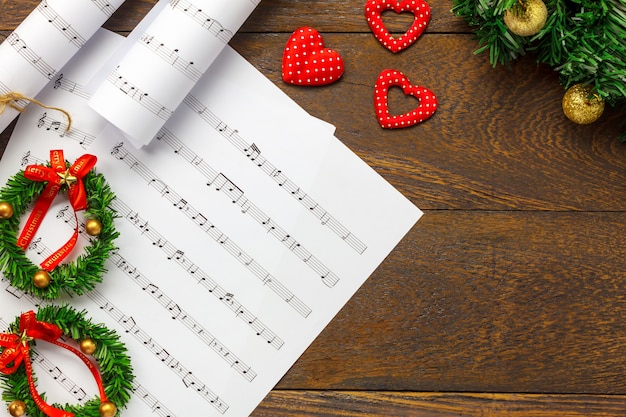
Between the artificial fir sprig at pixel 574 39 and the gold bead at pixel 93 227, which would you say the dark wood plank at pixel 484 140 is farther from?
the gold bead at pixel 93 227

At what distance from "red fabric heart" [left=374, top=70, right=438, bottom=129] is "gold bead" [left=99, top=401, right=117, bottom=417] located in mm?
464

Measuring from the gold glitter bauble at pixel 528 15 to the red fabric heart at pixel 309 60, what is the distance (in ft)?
0.68

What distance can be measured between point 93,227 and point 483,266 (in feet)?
1.54

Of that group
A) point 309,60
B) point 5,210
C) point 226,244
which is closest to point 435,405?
point 226,244

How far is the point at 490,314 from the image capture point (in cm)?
82

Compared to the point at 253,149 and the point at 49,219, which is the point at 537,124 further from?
the point at 49,219

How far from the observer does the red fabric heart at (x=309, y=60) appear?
2.66 ft

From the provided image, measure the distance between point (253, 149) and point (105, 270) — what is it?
23 centimetres

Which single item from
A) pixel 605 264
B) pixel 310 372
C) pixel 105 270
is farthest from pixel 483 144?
pixel 105 270

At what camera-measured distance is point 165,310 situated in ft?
2.70

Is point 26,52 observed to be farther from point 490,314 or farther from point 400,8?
point 490,314

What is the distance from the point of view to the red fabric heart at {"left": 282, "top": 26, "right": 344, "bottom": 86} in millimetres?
811

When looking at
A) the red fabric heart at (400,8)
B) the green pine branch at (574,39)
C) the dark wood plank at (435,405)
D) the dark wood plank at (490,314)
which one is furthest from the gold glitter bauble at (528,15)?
the dark wood plank at (435,405)

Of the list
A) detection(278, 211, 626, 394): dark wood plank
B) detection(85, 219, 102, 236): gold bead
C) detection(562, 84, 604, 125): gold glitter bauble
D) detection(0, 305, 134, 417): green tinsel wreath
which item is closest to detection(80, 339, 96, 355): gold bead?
detection(0, 305, 134, 417): green tinsel wreath
